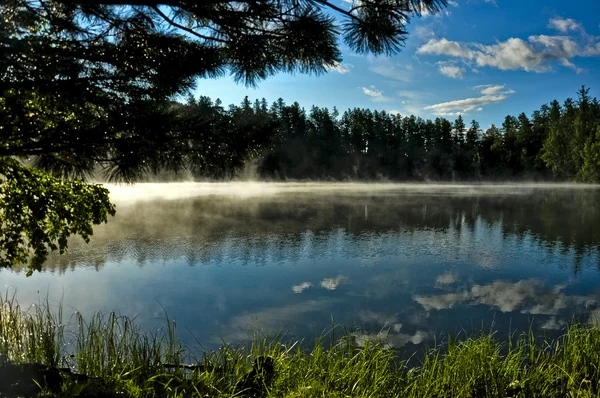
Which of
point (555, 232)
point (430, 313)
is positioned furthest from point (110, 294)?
point (555, 232)

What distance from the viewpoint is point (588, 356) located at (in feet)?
14.3

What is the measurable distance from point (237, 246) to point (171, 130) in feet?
37.3

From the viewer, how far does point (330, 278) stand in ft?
34.0

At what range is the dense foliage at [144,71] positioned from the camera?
3.11 meters

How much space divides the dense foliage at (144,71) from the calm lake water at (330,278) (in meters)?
3.45

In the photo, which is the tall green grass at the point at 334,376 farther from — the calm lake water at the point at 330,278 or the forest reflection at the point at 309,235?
the forest reflection at the point at 309,235

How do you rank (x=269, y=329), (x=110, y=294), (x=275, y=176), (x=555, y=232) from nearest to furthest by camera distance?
(x=269, y=329) → (x=110, y=294) → (x=555, y=232) → (x=275, y=176)

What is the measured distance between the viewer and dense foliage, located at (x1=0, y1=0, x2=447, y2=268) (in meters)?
3.11

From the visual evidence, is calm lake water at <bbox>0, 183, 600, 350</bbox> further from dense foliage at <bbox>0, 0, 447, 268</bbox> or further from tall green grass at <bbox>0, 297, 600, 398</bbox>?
dense foliage at <bbox>0, 0, 447, 268</bbox>

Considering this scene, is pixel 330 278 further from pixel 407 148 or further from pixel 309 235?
pixel 407 148

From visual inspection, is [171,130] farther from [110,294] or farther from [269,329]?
[110,294]

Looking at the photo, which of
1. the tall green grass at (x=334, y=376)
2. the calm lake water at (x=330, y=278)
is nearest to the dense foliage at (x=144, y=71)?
the tall green grass at (x=334, y=376)

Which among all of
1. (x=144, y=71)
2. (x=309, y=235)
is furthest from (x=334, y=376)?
(x=309, y=235)

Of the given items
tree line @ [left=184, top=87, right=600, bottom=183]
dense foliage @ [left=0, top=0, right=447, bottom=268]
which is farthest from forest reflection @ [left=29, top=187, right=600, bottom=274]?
tree line @ [left=184, top=87, right=600, bottom=183]
